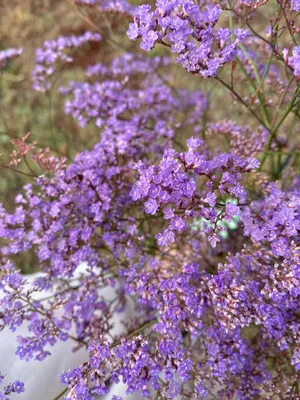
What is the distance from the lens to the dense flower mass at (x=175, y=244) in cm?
78

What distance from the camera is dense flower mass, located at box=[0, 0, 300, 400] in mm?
779

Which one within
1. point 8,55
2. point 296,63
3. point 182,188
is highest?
point 8,55

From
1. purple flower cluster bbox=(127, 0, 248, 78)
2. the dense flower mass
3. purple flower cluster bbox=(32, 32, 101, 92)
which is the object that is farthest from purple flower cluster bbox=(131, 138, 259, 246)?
purple flower cluster bbox=(32, 32, 101, 92)

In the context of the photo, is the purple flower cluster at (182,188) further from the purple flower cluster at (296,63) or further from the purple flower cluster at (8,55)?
the purple flower cluster at (8,55)

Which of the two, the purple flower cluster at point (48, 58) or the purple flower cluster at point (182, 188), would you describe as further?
the purple flower cluster at point (48, 58)

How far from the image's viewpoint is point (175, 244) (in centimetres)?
123

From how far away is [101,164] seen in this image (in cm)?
110

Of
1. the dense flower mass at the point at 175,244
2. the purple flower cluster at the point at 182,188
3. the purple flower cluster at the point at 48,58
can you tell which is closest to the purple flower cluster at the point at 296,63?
the dense flower mass at the point at 175,244

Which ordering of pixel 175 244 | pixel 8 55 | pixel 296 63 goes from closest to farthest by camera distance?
pixel 296 63
pixel 175 244
pixel 8 55

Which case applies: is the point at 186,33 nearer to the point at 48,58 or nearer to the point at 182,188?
the point at 182,188

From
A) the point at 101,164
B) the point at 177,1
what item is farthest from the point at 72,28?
the point at 177,1

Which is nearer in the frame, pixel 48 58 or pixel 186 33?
pixel 186 33

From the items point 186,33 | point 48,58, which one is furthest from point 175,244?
point 48,58

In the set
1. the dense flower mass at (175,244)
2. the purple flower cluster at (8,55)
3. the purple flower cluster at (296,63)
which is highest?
the purple flower cluster at (8,55)
